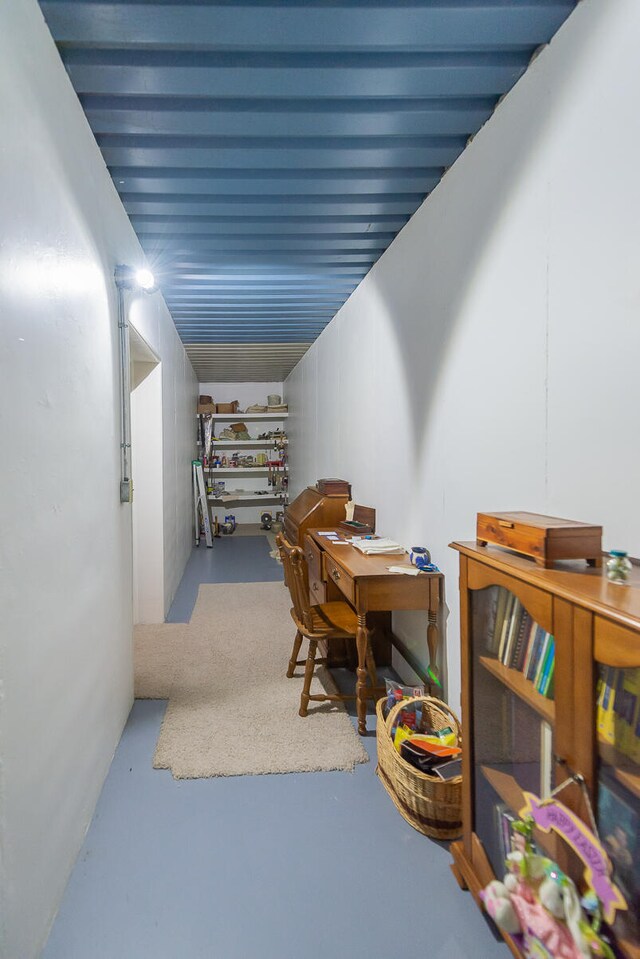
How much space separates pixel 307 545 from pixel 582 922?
2.76 m

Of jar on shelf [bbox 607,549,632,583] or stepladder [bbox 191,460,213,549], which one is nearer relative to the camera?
jar on shelf [bbox 607,549,632,583]

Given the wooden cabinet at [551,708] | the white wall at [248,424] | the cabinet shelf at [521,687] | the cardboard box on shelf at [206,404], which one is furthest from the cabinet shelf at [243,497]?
the cabinet shelf at [521,687]

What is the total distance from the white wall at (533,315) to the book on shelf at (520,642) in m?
0.34

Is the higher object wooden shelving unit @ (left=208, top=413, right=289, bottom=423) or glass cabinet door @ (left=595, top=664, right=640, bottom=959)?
wooden shelving unit @ (left=208, top=413, right=289, bottom=423)

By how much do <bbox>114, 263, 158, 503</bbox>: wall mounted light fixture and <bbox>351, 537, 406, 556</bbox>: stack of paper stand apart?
1.34 meters

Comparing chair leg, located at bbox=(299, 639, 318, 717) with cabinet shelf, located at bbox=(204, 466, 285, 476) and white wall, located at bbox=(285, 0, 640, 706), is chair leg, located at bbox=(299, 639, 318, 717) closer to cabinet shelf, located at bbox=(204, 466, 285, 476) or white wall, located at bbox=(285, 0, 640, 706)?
white wall, located at bbox=(285, 0, 640, 706)

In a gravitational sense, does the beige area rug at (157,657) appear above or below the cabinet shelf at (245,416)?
below

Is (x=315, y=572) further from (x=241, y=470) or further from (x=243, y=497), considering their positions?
(x=241, y=470)

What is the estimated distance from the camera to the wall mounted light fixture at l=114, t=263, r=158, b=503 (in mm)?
2527

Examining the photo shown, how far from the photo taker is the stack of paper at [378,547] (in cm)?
289

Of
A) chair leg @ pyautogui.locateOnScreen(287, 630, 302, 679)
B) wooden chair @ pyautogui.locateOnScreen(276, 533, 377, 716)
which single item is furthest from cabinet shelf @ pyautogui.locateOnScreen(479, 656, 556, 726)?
chair leg @ pyautogui.locateOnScreen(287, 630, 302, 679)

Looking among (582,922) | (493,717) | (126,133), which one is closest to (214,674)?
(493,717)

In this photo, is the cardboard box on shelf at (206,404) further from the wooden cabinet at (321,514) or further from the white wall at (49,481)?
the white wall at (49,481)

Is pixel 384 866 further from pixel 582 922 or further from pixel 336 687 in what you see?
pixel 336 687
